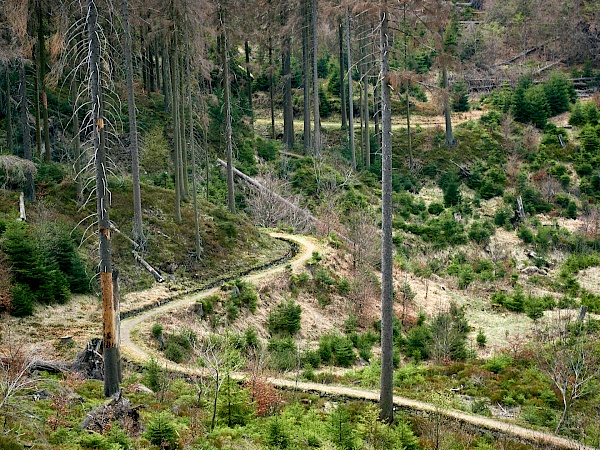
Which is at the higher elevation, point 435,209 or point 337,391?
point 435,209

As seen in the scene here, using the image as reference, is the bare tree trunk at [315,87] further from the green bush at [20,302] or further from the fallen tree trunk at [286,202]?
the green bush at [20,302]

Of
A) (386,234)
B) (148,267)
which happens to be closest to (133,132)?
(148,267)

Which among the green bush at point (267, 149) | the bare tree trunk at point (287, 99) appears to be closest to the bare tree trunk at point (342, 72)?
the bare tree trunk at point (287, 99)

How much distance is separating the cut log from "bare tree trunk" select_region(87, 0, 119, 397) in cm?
1121

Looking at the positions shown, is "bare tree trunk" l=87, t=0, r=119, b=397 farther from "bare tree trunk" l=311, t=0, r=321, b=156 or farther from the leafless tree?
"bare tree trunk" l=311, t=0, r=321, b=156

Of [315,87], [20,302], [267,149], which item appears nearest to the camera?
[20,302]

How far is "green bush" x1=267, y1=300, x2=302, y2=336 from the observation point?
2225 centimetres

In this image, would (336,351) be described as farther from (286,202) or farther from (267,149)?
(267,149)

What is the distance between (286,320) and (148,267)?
19.7 ft

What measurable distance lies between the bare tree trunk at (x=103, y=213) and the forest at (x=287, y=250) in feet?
0.15

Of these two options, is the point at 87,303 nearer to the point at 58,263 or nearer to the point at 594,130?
the point at 58,263

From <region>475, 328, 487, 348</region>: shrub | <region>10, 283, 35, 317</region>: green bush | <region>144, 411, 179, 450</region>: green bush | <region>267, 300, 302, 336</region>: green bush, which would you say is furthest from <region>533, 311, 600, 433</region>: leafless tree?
<region>10, 283, 35, 317</region>: green bush

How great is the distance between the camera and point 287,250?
96.5 feet

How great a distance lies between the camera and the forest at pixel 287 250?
12266 millimetres
